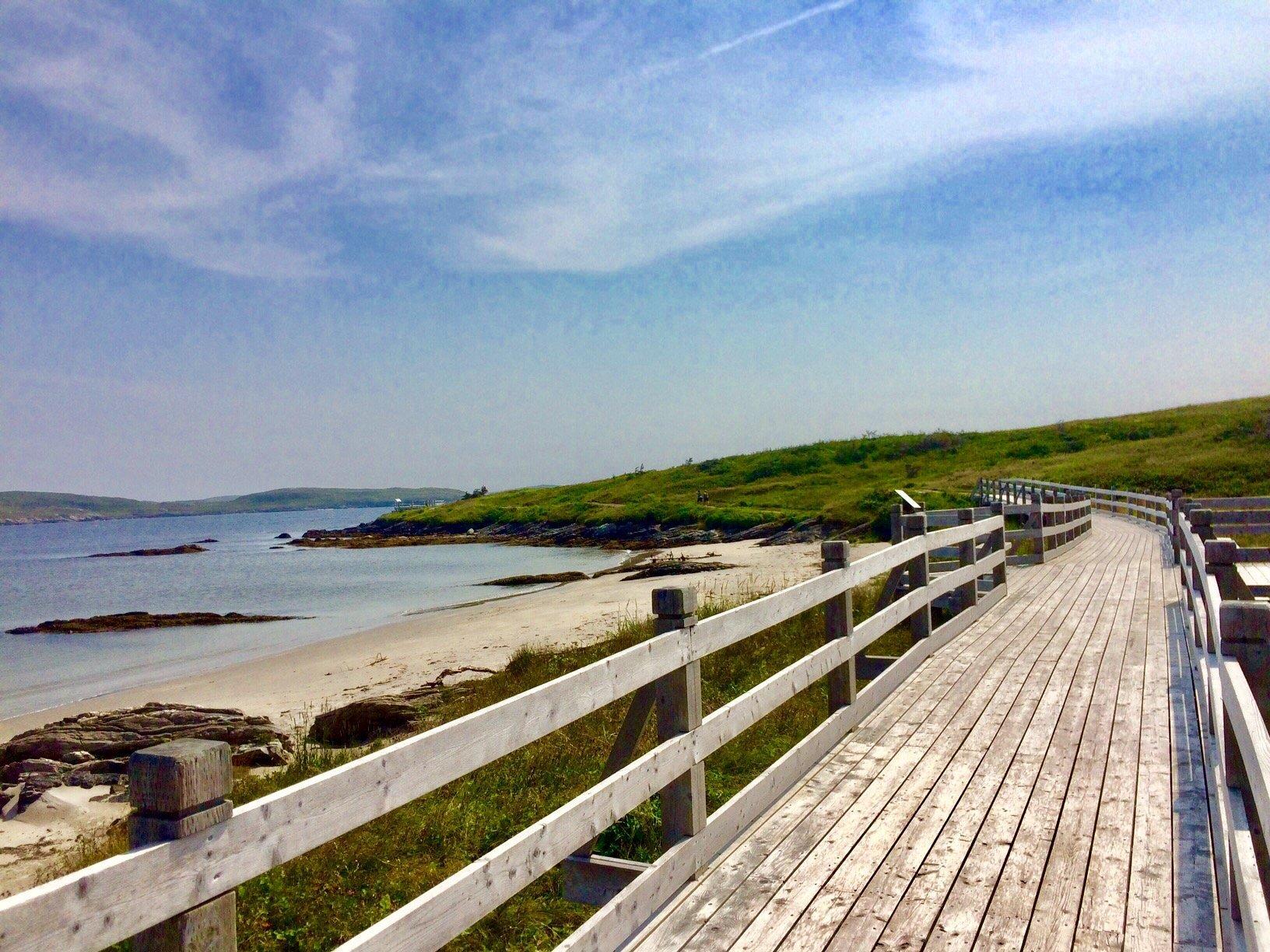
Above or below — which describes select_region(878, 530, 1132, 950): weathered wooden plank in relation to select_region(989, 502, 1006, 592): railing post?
below

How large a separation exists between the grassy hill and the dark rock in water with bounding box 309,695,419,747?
28.1 m

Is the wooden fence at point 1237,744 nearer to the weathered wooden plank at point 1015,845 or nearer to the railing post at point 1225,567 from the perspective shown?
the railing post at point 1225,567

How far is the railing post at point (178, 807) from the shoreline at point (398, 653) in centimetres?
Answer: 1026

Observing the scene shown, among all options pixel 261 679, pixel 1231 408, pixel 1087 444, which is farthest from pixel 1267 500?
pixel 1231 408

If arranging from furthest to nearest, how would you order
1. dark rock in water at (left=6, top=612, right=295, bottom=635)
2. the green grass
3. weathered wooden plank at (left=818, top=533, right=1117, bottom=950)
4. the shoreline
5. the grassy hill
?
the grassy hill → dark rock in water at (left=6, top=612, right=295, bottom=635) → the shoreline → the green grass → weathered wooden plank at (left=818, top=533, right=1117, bottom=950)

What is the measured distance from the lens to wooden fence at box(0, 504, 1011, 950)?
1901 millimetres

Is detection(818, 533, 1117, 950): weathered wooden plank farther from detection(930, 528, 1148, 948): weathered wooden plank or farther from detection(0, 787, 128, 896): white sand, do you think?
detection(0, 787, 128, 896): white sand

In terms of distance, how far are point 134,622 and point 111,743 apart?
21.6 m

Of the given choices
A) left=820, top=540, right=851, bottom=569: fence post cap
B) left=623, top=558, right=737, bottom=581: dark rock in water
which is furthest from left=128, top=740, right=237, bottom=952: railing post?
left=623, top=558, right=737, bottom=581: dark rock in water

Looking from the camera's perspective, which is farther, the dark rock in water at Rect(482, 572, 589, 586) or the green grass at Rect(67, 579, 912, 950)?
the dark rock in water at Rect(482, 572, 589, 586)

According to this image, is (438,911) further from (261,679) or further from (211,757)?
(261,679)

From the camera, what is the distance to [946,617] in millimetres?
12547

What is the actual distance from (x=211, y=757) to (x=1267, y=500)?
75.6 feet

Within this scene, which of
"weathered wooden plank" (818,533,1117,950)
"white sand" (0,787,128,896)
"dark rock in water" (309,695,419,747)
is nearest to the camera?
"weathered wooden plank" (818,533,1117,950)
